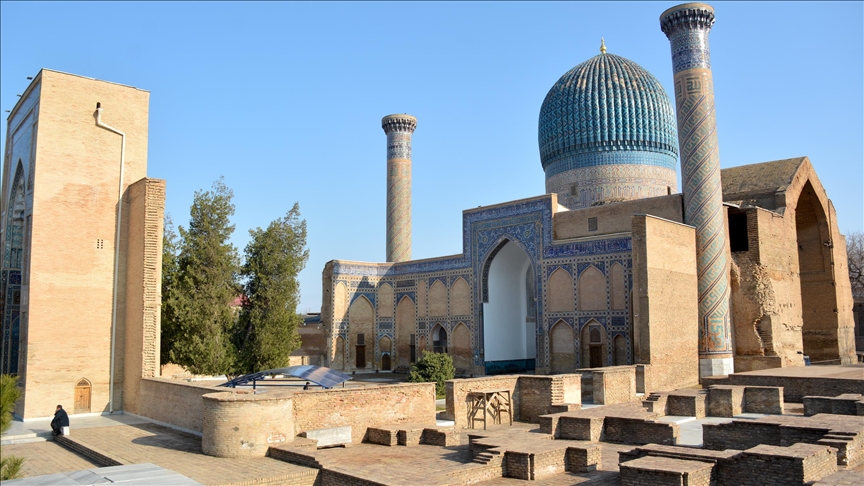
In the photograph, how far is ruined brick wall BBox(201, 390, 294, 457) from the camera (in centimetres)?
899

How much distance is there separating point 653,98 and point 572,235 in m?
8.07

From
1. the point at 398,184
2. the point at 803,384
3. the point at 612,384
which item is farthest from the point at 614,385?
the point at 398,184

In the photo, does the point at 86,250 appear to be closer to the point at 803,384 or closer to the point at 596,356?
the point at 596,356

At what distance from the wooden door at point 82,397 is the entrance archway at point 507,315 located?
1195 cm

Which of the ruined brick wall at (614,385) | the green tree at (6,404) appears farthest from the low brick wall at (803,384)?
the green tree at (6,404)

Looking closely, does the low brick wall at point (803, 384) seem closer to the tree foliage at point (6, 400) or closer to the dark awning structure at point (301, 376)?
the dark awning structure at point (301, 376)

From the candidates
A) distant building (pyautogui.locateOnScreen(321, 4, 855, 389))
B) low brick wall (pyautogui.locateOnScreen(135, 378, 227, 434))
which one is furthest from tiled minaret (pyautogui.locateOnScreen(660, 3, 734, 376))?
low brick wall (pyautogui.locateOnScreen(135, 378, 227, 434))

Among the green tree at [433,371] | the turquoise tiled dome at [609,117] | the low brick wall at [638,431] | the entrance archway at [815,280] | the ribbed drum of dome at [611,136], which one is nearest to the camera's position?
the low brick wall at [638,431]

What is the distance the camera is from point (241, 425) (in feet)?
29.6

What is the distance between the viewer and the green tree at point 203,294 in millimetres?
16031

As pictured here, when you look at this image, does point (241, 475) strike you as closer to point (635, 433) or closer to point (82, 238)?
point (635, 433)

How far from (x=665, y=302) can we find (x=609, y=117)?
10.6m

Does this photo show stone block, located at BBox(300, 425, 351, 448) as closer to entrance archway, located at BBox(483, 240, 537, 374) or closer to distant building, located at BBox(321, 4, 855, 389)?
distant building, located at BBox(321, 4, 855, 389)

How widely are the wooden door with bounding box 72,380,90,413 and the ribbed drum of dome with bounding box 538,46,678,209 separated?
55.4 feet
